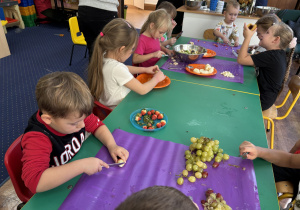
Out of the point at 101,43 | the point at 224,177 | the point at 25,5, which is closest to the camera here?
the point at 224,177

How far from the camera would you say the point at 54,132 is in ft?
Result: 3.01

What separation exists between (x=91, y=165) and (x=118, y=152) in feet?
0.44

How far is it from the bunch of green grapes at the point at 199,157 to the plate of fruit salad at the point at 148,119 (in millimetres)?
221

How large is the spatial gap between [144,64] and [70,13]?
4.38m

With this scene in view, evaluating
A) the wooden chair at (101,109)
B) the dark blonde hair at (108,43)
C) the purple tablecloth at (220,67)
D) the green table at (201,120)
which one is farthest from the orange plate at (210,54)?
the wooden chair at (101,109)

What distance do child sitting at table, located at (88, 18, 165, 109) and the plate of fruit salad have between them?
238 mm

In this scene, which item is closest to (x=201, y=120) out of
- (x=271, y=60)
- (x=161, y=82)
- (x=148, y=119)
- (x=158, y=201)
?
(x=148, y=119)

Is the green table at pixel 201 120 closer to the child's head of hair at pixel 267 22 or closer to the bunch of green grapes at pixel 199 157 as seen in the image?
the bunch of green grapes at pixel 199 157

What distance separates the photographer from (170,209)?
0.38m

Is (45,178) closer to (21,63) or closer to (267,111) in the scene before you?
(267,111)

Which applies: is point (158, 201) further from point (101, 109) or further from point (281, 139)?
point (281, 139)

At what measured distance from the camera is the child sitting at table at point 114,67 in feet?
4.67

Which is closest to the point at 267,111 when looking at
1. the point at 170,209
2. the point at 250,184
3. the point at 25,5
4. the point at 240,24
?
the point at 250,184

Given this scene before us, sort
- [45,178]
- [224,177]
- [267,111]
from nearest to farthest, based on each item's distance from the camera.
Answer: [45,178], [224,177], [267,111]
